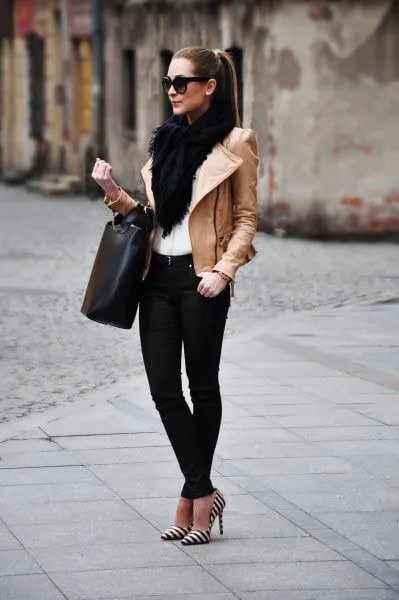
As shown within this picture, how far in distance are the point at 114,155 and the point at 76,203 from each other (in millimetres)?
1356

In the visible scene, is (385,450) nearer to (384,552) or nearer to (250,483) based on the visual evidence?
(250,483)

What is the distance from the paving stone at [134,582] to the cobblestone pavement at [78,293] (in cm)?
336

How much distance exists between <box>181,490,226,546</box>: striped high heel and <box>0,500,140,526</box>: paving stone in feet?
1.32

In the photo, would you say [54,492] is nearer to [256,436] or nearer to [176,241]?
[176,241]

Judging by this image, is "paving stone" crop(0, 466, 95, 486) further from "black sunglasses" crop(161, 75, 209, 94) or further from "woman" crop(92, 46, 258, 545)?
"black sunglasses" crop(161, 75, 209, 94)

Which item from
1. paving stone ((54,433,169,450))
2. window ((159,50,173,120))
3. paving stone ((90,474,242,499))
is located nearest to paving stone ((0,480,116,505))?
paving stone ((90,474,242,499))

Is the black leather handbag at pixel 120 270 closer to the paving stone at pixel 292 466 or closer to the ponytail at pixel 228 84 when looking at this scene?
the ponytail at pixel 228 84

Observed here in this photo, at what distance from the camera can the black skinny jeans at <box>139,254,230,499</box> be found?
6.32 metres

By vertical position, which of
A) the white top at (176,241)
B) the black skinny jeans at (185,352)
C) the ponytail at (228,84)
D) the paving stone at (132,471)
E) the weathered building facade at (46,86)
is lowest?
the weathered building facade at (46,86)

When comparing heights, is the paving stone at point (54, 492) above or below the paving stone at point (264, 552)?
below

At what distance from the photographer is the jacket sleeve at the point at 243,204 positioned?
632 centimetres

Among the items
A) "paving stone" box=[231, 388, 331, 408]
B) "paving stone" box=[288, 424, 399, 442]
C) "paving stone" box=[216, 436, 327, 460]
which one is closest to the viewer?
"paving stone" box=[216, 436, 327, 460]

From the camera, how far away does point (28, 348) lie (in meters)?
12.2

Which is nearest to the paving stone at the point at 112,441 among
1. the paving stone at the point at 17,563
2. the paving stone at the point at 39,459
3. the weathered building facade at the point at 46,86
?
the paving stone at the point at 39,459
